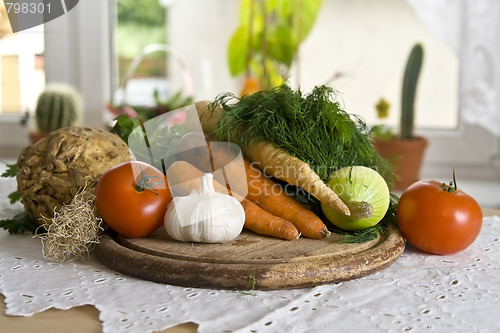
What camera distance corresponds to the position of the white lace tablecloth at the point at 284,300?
648mm

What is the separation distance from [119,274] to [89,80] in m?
1.75

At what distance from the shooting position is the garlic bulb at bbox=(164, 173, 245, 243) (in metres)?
0.83

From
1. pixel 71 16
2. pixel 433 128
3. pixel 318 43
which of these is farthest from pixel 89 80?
pixel 433 128

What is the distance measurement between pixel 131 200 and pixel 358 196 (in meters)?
0.34

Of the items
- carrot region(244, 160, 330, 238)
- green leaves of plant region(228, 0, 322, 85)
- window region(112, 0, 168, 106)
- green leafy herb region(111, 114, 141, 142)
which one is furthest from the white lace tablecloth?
window region(112, 0, 168, 106)

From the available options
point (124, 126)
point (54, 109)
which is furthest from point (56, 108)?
point (124, 126)

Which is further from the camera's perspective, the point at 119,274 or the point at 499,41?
the point at 499,41

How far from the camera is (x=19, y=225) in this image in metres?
1.03

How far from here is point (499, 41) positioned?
1953mm

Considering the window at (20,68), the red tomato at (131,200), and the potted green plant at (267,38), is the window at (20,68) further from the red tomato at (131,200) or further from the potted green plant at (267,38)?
the red tomato at (131,200)

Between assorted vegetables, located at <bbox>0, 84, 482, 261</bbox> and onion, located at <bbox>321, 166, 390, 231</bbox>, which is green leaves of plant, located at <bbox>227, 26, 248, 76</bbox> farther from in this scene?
onion, located at <bbox>321, 166, 390, 231</bbox>

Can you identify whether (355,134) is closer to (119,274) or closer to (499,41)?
(119,274)

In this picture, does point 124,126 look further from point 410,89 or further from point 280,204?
point 410,89

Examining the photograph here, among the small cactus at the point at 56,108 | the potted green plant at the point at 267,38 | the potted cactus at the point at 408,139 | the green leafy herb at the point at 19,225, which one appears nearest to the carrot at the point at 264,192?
the green leafy herb at the point at 19,225
